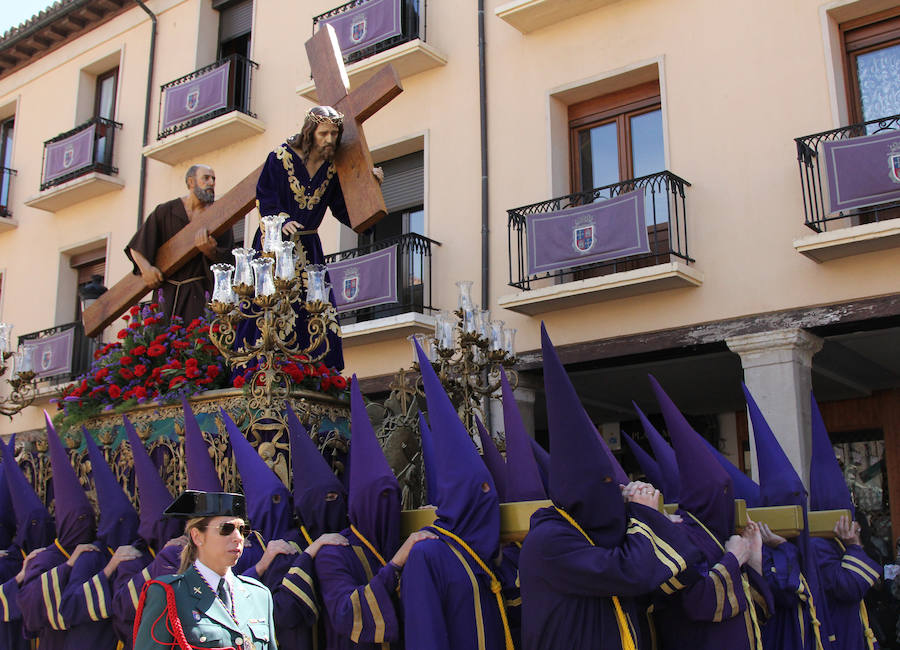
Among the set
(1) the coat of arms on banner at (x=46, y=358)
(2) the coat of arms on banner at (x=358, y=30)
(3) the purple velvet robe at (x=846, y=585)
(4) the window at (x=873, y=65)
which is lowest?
(3) the purple velvet robe at (x=846, y=585)

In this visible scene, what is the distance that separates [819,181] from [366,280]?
4.84 meters

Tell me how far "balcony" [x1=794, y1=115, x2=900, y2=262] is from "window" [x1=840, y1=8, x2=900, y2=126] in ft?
1.41

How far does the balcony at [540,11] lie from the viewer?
→ 10.8m

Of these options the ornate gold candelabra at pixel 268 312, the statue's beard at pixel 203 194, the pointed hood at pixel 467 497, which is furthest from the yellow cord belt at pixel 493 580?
the statue's beard at pixel 203 194

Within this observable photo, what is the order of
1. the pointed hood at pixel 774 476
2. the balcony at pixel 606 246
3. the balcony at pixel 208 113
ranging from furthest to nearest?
the balcony at pixel 208 113 < the balcony at pixel 606 246 < the pointed hood at pixel 774 476

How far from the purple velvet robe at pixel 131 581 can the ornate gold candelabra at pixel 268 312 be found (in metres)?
0.85

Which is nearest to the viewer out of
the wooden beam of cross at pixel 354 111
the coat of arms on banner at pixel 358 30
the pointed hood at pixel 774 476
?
the pointed hood at pixel 774 476

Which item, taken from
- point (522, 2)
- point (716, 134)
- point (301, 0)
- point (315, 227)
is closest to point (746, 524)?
point (315, 227)

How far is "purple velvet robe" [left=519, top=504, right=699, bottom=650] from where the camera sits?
3.48m

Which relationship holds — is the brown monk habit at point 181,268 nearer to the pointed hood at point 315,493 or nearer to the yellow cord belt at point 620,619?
the pointed hood at point 315,493

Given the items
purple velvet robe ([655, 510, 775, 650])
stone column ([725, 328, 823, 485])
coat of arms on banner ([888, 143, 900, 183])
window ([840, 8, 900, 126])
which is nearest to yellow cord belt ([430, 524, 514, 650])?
purple velvet robe ([655, 510, 775, 650])

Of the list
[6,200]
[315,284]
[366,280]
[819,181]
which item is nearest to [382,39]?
[366,280]

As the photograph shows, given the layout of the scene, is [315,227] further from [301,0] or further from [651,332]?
[301,0]

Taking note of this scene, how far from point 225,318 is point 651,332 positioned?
5571 mm
